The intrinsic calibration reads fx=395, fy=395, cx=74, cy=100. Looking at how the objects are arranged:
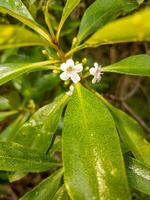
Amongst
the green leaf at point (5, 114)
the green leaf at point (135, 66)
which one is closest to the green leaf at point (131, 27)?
the green leaf at point (135, 66)

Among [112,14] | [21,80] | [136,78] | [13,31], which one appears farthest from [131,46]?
[13,31]

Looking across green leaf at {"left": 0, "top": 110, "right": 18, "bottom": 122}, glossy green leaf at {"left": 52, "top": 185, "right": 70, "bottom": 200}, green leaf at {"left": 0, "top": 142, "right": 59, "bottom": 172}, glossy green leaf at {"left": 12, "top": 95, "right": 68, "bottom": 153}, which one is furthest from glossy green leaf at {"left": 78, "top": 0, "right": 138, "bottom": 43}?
green leaf at {"left": 0, "top": 110, "right": 18, "bottom": 122}

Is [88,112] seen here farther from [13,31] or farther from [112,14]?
[13,31]

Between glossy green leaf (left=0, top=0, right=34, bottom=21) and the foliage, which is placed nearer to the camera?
the foliage

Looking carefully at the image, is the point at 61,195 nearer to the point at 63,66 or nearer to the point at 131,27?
the point at 63,66

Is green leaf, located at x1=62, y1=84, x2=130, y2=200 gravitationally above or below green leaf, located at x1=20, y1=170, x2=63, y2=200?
above

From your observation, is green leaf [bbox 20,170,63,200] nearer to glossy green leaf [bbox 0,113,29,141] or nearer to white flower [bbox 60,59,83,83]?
white flower [bbox 60,59,83,83]

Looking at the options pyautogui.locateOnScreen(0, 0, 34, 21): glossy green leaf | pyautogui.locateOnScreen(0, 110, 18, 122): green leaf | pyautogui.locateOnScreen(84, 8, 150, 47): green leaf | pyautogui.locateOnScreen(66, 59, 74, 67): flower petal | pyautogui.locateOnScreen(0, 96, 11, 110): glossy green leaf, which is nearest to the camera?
pyautogui.locateOnScreen(84, 8, 150, 47): green leaf
